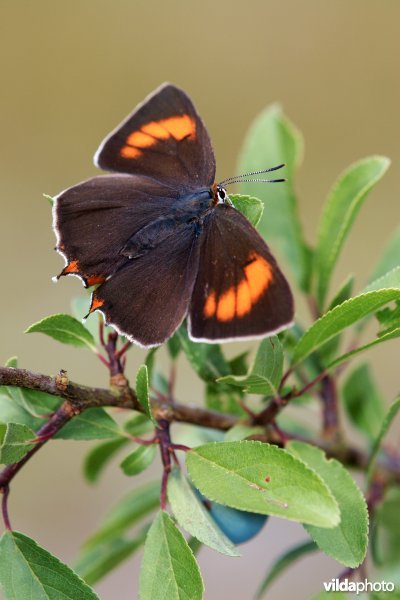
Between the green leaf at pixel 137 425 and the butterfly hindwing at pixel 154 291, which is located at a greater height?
the butterfly hindwing at pixel 154 291

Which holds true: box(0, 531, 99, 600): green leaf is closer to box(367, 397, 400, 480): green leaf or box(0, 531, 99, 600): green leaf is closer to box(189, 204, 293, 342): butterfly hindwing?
box(189, 204, 293, 342): butterfly hindwing

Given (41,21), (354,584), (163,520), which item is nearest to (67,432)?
(163,520)

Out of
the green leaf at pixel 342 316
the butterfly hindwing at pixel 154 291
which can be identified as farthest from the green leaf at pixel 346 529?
the butterfly hindwing at pixel 154 291

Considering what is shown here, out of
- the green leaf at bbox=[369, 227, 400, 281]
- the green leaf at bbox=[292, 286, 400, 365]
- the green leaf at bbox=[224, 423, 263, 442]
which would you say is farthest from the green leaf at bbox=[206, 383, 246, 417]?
the green leaf at bbox=[369, 227, 400, 281]

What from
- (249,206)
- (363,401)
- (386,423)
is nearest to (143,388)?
(249,206)

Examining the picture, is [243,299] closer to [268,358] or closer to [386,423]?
[268,358]

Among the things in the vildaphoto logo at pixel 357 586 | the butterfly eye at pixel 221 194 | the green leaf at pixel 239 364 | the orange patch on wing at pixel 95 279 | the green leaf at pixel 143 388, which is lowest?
the vildaphoto logo at pixel 357 586

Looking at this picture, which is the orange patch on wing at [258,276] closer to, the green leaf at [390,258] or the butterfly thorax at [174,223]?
the butterfly thorax at [174,223]
